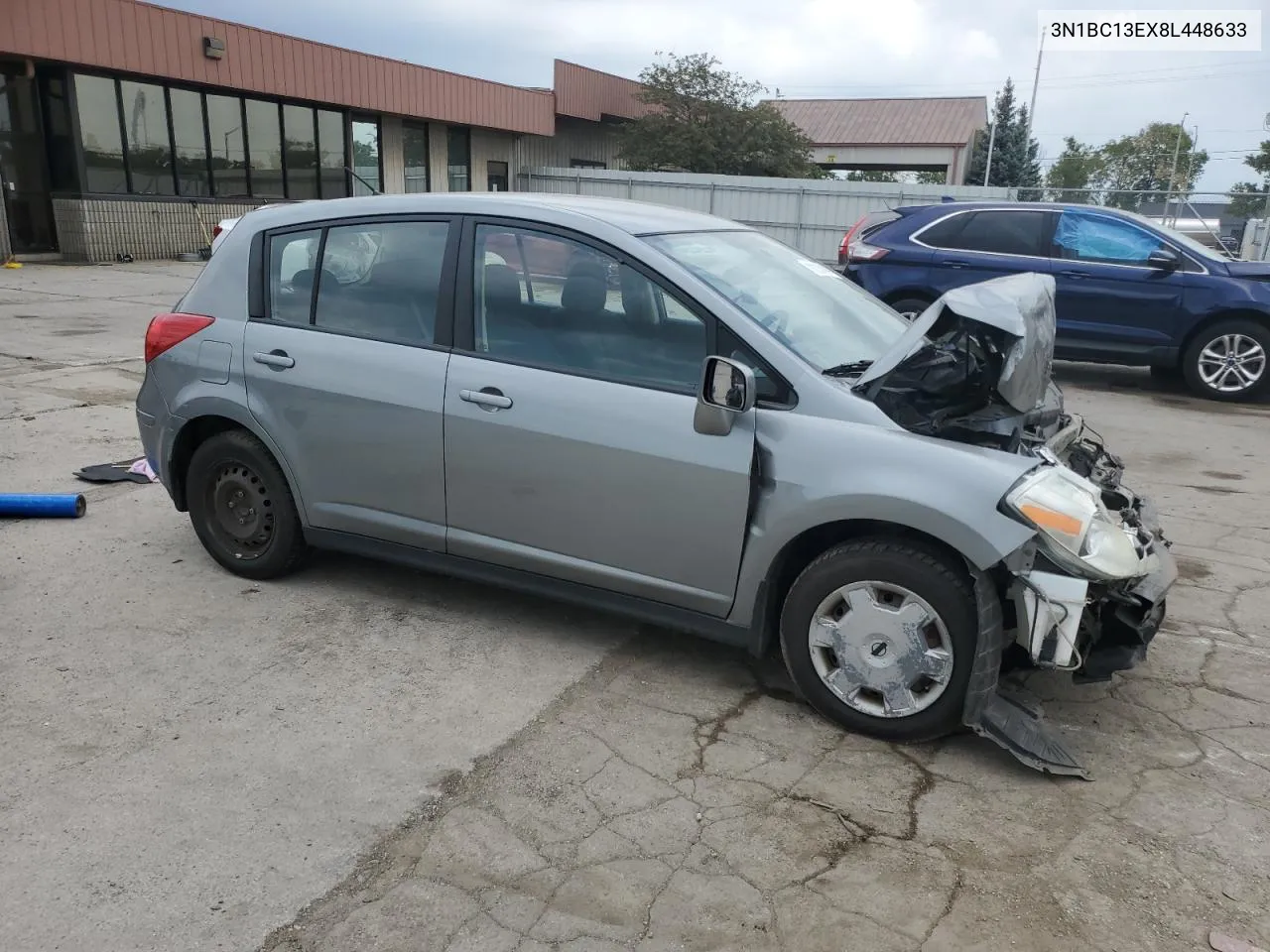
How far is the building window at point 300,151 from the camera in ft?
74.5

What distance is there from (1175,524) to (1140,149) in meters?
81.7

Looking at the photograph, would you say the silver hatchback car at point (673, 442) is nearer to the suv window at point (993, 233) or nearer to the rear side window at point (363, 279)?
the rear side window at point (363, 279)

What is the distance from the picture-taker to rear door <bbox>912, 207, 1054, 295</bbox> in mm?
9891

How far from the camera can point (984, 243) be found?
10.0m

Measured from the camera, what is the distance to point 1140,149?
75.2 metres

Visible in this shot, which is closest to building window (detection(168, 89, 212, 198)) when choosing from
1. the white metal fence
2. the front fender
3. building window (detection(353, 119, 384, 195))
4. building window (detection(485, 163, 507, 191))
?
building window (detection(353, 119, 384, 195))

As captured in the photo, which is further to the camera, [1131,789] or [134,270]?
[134,270]

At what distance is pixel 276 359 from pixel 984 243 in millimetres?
7890

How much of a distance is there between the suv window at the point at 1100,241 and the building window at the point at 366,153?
1878 centimetres

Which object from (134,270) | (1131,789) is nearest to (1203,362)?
(1131,789)

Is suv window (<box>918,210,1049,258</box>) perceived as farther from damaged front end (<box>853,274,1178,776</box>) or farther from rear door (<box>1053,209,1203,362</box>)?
damaged front end (<box>853,274,1178,776</box>)

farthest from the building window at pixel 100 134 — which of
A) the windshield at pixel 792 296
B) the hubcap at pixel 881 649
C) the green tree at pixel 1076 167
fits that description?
the green tree at pixel 1076 167

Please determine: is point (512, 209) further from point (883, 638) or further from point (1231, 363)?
point (1231, 363)

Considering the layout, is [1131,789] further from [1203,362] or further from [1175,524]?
[1203,362]
